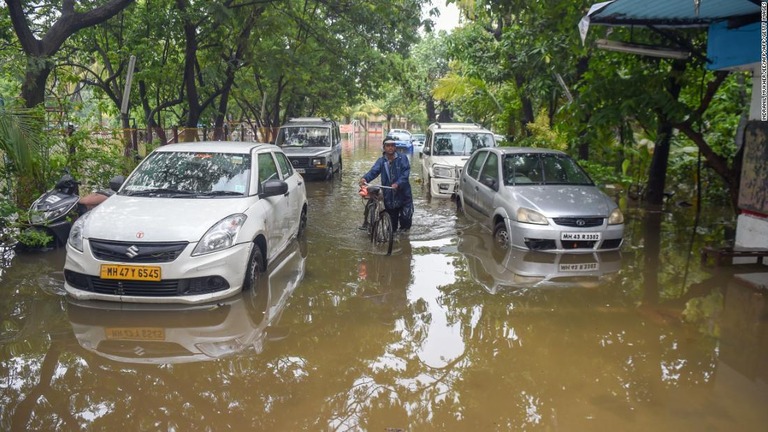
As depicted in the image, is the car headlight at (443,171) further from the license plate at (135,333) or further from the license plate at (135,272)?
the license plate at (135,333)

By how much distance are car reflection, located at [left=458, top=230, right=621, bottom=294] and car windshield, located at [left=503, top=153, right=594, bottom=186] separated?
1127 mm

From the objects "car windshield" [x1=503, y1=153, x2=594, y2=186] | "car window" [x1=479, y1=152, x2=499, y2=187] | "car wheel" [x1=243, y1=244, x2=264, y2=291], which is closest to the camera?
"car wheel" [x1=243, y1=244, x2=264, y2=291]

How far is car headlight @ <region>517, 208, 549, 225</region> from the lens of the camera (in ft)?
25.2

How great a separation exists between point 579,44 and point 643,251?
3.55 metres

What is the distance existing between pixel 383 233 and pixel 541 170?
2.69 m

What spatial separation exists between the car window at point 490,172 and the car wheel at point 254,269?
4.05 metres

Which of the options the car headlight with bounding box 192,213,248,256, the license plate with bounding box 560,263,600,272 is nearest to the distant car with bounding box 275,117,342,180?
the license plate with bounding box 560,263,600,272

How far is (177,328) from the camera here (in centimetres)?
507

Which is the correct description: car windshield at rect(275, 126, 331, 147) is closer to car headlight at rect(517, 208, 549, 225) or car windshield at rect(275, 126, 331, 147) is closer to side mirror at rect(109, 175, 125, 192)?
car headlight at rect(517, 208, 549, 225)

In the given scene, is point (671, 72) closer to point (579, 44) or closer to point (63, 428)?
point (579, 44)

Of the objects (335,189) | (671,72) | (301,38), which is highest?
(301,38)

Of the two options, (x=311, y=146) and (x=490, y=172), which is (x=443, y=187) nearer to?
(x=490, y=172)

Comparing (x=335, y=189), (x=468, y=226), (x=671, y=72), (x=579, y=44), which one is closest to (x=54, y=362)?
(x=468, y=226)

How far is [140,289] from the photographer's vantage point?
528cm
